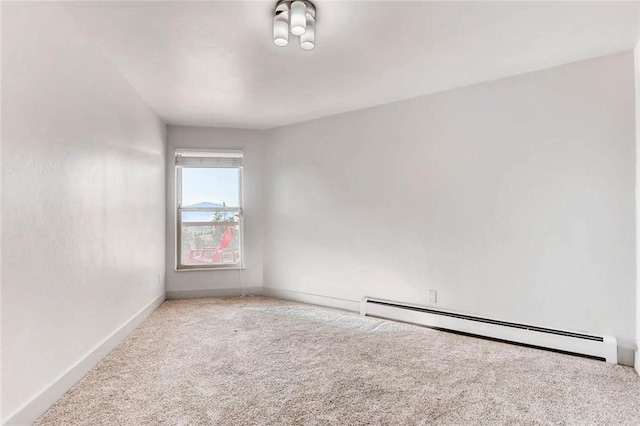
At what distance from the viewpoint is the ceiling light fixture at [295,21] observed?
197 centimetres

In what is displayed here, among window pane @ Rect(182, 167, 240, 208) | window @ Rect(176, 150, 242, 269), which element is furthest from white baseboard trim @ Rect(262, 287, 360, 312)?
window pane @ Rect(182, 167, 240, 208)

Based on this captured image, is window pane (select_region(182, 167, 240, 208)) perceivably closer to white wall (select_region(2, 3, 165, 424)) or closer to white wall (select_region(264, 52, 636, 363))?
white wall (select_region(264, 52, 636, 363))

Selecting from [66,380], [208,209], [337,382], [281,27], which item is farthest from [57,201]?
[208,209]

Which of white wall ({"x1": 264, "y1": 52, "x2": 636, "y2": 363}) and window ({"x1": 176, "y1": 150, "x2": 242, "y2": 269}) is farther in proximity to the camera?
window ({"x1": 176, "y1": 150, "x2": 242, "y2": 269})

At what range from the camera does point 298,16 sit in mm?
1980

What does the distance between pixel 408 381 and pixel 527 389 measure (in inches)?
28.2

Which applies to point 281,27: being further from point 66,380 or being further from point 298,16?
point 66,380

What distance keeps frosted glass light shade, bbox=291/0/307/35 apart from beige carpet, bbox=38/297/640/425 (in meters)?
2.15

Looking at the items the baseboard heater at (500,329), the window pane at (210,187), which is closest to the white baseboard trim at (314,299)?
the baseboard heater at (500,329)

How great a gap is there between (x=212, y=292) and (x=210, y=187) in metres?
1.43

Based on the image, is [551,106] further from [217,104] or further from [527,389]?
[217,104]

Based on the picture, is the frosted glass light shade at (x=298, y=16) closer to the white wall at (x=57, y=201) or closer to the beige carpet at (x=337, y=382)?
the white wall at (x=57, y=201)

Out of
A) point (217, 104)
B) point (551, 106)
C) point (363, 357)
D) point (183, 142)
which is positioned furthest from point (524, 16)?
point (183, 142)

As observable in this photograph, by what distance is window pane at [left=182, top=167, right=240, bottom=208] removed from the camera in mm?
4730
